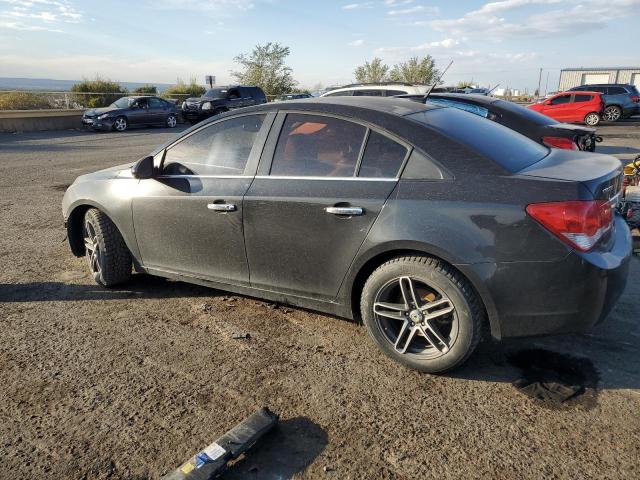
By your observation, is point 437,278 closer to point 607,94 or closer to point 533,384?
point 533,384

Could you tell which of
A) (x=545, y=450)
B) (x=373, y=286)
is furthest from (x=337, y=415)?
(x=545, y=450)

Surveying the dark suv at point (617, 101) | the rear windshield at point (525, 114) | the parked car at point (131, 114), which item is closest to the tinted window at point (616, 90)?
the dark suv at point (617, 101)

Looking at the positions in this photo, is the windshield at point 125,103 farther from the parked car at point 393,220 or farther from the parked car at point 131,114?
the parked car at point 393,220

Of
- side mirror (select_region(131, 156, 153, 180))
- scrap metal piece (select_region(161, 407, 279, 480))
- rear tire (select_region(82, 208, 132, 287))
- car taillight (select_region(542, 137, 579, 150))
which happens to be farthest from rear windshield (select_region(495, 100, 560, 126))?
scrap metal piece (select_region(161, 407, 279, 480))

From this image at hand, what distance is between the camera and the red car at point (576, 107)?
863 inches

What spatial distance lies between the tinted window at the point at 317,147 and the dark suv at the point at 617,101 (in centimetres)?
2465

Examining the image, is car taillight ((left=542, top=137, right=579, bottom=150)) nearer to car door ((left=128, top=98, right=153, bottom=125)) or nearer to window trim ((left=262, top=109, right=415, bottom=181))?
window trim ((left=262, top=109, right=415, bottom=181))

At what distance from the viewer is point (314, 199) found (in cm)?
319

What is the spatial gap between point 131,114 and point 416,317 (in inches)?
889

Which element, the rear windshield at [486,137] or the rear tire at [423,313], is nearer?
the rear tire at [423,313]

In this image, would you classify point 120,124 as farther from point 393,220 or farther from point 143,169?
point 393,220

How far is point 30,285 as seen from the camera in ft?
14.9

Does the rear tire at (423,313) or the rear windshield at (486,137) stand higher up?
the rear windshield at (486,137)

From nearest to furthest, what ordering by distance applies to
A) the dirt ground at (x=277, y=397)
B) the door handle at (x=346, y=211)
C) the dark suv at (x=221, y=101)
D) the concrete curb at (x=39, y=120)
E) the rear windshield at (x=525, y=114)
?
the dirt ground at (x=277, y=397) < the door handle at (x=346, y=211) < the rear windshield at (x=525, y=114) < the concrete curb at (x=39, y=120) < the dark suv at (x=221, y=101)
